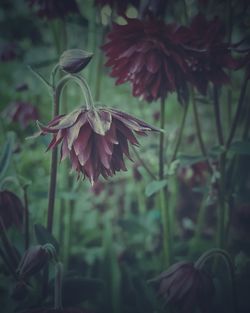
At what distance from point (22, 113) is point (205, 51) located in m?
0.50

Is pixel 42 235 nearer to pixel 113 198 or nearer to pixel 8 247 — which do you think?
pixel 8 247

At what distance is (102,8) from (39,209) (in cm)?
53

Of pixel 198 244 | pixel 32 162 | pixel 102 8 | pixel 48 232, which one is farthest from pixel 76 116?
pixel 32 162

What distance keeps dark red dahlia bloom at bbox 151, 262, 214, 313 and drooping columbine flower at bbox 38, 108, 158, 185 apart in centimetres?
22

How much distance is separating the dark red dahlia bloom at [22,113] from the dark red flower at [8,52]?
0.11 m

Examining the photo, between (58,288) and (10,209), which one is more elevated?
(10,209)

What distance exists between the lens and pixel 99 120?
540 mm

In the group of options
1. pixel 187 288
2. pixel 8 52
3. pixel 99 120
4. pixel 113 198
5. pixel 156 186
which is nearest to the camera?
pixel 99 120

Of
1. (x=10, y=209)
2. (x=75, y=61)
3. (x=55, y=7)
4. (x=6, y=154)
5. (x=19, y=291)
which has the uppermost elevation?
(x=55, y=7)

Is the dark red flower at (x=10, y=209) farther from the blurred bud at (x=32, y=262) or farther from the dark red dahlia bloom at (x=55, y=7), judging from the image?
the dark red dahlia bloom at (x=55, y=7)

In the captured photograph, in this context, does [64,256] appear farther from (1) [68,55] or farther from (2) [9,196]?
(1) [68,55]

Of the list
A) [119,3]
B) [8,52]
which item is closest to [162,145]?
[119,3]

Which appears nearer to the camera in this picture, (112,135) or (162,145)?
(112,135)

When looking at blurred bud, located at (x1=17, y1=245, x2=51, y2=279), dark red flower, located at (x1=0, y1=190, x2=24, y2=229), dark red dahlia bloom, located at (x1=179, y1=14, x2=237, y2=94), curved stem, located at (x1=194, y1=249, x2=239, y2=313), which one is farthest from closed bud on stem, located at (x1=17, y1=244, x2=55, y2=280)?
dark red dahlia bloom, located at (x1=179, y1=14, x2=237, y2=94)
